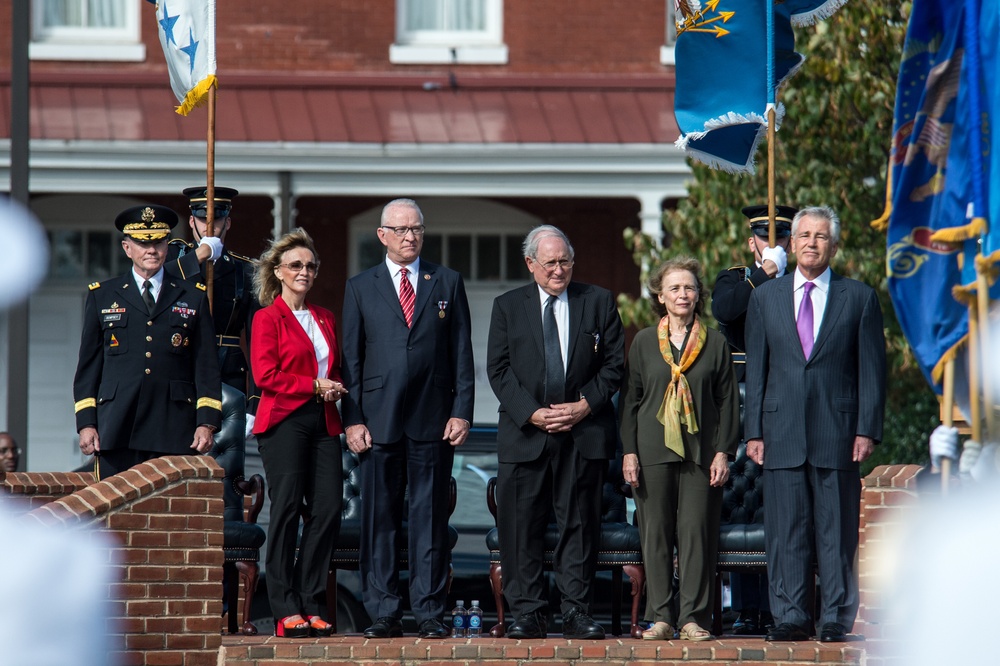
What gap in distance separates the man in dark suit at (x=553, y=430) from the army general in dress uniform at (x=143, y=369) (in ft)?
5.19

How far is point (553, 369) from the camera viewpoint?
7812 mm

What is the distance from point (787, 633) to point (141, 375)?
3.48 m

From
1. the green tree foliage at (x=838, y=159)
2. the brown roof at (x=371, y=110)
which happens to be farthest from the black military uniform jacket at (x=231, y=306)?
the brown roof at (x=371, y=110)

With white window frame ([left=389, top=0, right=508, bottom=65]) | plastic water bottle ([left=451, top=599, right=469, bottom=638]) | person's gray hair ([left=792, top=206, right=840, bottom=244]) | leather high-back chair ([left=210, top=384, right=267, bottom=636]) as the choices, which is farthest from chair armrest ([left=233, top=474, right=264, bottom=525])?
white window frame ([left=389, top=0, right=508, bottom=65])

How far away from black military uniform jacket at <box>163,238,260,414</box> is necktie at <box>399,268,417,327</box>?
4.32 ft

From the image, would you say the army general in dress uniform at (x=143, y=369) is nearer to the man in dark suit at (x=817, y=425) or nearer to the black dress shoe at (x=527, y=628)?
the black dress shoe at (x=527, y=628)

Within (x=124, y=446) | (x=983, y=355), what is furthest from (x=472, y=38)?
(x=983, y=355)

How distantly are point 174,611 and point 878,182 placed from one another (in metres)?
7.12

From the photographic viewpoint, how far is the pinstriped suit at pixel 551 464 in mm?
7734

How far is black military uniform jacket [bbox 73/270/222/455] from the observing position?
8.00m

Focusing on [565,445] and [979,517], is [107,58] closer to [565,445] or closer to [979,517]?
[565,445]

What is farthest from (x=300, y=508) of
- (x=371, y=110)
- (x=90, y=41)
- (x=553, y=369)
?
(x=90, y=41)

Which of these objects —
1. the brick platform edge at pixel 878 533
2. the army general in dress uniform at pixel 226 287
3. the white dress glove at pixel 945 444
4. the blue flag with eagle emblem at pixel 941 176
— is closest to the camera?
the white dress glove at pixel 945 444

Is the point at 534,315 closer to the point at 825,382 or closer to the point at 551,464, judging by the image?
the point at 551,464
